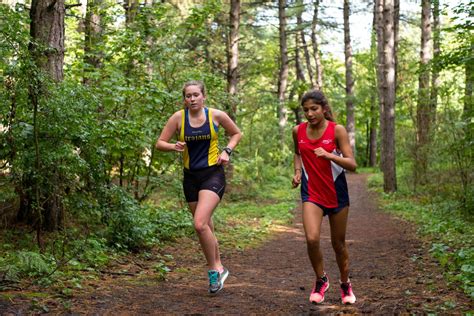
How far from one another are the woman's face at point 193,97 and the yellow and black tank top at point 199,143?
0.13 metres

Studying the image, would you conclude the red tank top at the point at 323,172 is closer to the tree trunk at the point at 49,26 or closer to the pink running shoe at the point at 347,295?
the pink running shoe at the point at 347,295

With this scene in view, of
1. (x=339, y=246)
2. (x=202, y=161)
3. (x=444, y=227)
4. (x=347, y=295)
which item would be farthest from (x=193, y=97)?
(x=444, y=227)

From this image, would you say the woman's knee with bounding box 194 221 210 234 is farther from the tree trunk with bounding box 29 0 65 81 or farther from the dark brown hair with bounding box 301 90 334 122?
the tree trunk with bounding box 29 0 65 81

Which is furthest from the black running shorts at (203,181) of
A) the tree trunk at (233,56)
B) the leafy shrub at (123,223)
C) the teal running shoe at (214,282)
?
the tree trunk at (233,56)

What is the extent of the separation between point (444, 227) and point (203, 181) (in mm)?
5864

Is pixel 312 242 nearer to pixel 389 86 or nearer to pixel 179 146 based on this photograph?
pixel 179 146

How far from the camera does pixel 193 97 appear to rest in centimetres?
533

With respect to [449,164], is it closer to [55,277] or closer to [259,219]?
[259,219]

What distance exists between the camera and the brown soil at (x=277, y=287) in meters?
4.57

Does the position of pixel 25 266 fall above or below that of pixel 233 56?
below

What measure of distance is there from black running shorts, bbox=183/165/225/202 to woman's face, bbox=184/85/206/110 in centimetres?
66

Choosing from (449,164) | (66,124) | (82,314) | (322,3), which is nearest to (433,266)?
(82,314)

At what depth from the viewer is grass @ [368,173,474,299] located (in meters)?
5.59

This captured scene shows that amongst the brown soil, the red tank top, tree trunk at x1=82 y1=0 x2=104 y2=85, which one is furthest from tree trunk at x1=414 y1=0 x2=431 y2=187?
the red tank top
